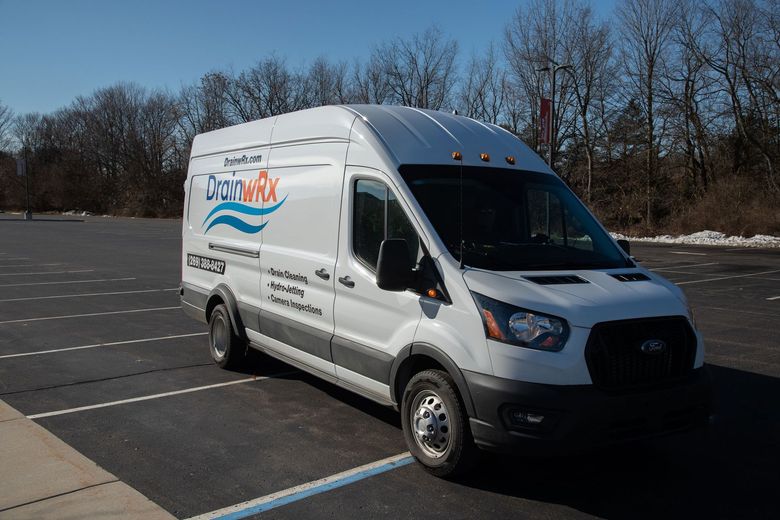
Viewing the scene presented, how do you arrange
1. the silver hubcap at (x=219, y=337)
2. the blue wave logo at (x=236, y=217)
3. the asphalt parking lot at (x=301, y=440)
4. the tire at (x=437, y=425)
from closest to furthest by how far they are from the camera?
the asphalt parking lot at (x=301, y=440) → the tire at (x=437, y=425) → the blue wave logo at (x=236, y=217) → the silver hubcap at (x=219, y=337)

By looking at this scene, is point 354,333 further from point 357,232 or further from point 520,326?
point 520,326

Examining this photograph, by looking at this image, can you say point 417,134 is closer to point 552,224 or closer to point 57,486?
point 552,224

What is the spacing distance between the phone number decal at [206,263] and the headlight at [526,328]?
14.0 ft

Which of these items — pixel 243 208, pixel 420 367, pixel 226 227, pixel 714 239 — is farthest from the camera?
pixel 714 239

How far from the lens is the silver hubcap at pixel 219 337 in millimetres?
7332

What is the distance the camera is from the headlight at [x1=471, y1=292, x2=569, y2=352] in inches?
158

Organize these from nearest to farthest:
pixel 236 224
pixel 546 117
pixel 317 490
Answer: pixel 317 490
pixel 236 224
pixel 546 117

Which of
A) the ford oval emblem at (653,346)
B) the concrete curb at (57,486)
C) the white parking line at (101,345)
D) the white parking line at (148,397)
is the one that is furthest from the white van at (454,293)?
the white parking line at (101,345)

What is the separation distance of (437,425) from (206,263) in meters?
4.45

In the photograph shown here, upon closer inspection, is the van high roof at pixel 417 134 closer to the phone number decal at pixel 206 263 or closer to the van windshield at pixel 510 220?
the van windshield at pixel 510 220

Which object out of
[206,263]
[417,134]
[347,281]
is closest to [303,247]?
[347,281]

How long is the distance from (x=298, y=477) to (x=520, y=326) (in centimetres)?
181

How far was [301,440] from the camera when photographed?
206 inches

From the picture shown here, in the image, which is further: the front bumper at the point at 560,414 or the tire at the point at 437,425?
the tire at the point at 437,425
